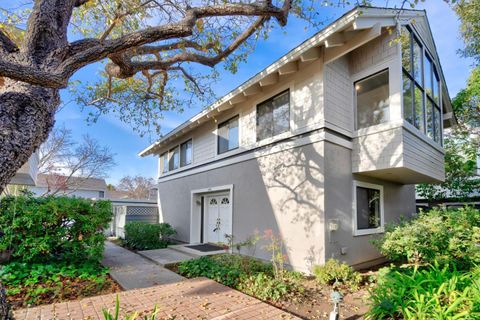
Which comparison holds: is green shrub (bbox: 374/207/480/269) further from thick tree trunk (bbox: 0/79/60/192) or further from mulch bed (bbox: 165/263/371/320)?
thick tree trunk (bbox: 0/79/60/192)

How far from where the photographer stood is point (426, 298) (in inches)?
138

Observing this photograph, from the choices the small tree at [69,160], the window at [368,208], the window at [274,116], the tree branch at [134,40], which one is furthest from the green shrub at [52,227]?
the small tree at [69,160]

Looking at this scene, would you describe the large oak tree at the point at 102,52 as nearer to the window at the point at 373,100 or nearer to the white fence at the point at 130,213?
the window at the point at 373,100

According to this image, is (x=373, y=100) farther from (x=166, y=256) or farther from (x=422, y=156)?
(x=166, y=256)

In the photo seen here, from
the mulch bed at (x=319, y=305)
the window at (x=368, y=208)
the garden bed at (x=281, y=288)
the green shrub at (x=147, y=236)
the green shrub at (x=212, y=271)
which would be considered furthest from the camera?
the green shrub at (x=147, y=236)

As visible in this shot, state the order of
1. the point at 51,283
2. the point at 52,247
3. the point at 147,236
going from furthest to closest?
the point at 147,236 → the point at 52,247 → the point at 51,283

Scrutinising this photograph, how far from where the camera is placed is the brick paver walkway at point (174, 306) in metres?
4.02

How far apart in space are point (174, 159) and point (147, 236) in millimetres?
4759

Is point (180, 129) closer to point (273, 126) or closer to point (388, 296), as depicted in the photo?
point (273, 126)

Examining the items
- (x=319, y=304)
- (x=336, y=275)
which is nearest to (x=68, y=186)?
(x=336, y=275)

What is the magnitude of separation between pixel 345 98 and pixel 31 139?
7119 mm

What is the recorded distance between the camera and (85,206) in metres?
6.96

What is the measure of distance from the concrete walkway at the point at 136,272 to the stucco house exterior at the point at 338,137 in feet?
9.07

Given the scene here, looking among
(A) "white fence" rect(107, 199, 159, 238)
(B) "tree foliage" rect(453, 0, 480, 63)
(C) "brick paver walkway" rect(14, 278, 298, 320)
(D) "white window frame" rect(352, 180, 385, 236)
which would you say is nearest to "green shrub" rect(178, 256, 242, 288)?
(C) "brick paver walkway" rect(14, 278, 298, 320)
